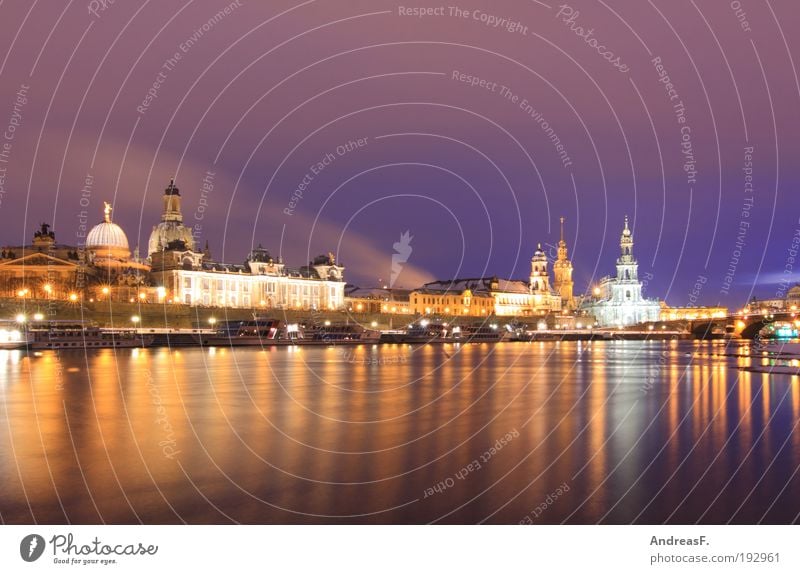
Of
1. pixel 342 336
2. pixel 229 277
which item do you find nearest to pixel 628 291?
pixel 229 277

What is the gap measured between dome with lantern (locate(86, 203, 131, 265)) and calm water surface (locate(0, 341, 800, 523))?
4471 inches

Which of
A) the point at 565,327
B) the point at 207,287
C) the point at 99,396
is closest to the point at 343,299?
the point at 207,287

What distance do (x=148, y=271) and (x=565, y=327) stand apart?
108 m

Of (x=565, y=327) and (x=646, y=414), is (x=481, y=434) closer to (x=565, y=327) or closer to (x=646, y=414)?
(x=646, y=414)

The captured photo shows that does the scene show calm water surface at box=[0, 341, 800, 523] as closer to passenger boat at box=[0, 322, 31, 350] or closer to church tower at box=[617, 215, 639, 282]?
passenger boat at box=[0, 322, 31, 350]

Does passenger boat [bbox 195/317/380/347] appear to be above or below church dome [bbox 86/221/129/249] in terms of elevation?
below

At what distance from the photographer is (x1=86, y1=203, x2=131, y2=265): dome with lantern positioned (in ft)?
449

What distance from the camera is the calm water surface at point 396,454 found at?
36.6ft

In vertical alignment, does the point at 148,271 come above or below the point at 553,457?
above

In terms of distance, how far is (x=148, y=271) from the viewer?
137500 millimetres

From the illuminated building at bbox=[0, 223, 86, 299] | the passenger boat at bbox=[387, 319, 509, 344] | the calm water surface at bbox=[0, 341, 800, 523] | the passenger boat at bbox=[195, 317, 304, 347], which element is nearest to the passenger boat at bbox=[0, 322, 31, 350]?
the passenger boat at bbox=[195, 317, 304, 347]
